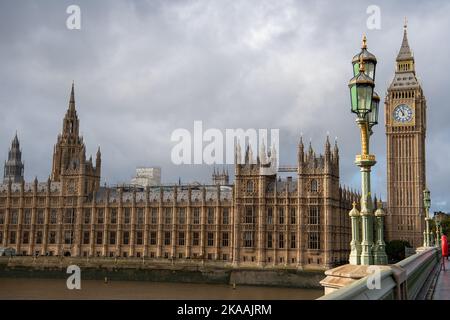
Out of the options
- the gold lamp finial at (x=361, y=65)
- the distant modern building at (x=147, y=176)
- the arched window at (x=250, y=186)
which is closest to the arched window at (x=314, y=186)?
the arched window at (x=250, y=186)

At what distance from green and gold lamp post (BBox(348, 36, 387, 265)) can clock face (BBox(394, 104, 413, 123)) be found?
113048 mm

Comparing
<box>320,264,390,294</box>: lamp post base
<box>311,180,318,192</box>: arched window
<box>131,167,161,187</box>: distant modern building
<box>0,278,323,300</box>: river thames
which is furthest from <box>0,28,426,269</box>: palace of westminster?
<box>320,264,390,294</box>: lamp post base

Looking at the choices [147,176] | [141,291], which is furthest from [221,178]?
[141,291]

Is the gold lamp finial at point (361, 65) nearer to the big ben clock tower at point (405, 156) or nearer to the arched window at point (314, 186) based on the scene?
the arched window at point (314, 186)

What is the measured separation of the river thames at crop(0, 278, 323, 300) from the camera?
227 feet

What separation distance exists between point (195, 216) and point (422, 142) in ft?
185

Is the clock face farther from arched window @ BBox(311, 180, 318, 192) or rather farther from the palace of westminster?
arched window @ BBox(311, 180, 318, 192)

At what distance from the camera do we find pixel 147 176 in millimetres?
141125

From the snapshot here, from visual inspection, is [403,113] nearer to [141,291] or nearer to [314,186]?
[314,186]

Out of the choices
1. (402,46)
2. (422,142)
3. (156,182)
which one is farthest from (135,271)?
(402,46)

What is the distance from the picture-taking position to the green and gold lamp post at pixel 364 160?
1289 centimetres

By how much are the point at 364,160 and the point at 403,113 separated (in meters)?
115

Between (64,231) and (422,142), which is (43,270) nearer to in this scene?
(64,231)
